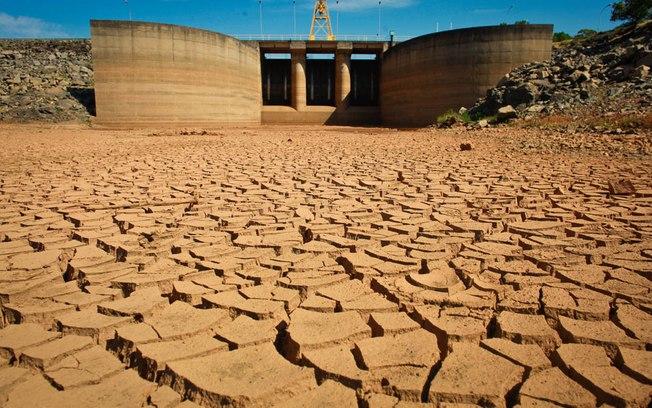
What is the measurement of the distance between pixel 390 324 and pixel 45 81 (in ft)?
65.7

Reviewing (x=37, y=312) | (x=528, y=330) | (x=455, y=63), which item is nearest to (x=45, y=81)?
(x=455, y=63)

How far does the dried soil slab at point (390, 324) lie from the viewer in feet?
4.86

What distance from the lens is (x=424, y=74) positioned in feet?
52.6

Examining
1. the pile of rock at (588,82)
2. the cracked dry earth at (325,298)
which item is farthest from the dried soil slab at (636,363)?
the pile of rock at (588,82)

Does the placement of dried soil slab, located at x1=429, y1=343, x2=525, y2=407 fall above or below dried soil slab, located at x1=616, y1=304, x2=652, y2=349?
below

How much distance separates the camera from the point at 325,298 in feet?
5.69

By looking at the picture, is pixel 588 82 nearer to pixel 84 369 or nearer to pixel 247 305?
pixel 247 305

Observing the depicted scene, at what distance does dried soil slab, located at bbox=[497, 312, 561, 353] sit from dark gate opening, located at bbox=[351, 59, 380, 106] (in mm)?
20738

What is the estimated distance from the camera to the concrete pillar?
19.4 metres

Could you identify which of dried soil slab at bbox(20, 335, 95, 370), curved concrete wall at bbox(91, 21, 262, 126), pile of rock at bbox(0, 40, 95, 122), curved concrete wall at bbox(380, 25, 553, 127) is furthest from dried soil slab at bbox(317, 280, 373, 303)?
pile of rock at bbox(0, 40, 95, 122)

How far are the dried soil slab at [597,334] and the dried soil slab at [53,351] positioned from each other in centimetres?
165

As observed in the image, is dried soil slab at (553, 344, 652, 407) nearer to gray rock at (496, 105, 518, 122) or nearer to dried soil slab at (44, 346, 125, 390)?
dried soil slab at (44, 346, 125, 390)

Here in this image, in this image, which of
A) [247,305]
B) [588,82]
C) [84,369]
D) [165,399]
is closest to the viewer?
[165,399]

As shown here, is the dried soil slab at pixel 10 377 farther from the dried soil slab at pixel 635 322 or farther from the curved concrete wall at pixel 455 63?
the curved concrete wall at pixel 455 63
